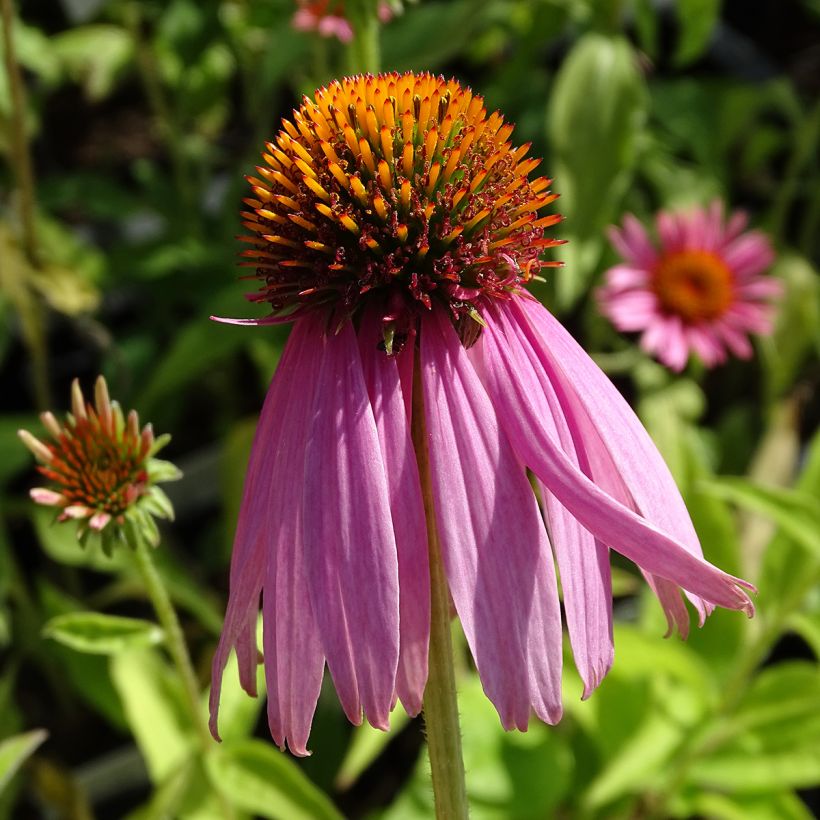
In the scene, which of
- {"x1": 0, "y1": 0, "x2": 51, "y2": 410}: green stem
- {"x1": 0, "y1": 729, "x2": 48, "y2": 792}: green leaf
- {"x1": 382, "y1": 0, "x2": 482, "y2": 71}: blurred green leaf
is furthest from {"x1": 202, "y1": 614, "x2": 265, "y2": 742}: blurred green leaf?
{"x1": 382, "y1": 0, "x2": 482, "y2": 71}: blurred green leaf

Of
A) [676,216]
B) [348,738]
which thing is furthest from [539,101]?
[348,738]

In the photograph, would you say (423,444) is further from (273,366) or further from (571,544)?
(273,366)

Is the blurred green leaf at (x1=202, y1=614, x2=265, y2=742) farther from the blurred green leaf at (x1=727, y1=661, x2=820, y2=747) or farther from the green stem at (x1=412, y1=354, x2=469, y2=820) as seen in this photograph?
the blurred green leaf at (x1=727, y1=661, x2=820, y2=747)

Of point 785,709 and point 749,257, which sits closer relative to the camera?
point 785,709

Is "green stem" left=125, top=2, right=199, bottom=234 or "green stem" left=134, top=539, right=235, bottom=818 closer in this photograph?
"green stem" left=134, top=539, right=235, bottom=818

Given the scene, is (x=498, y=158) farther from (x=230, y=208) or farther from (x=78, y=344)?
(x=78, y=344)

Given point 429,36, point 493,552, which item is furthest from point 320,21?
point 493,552
